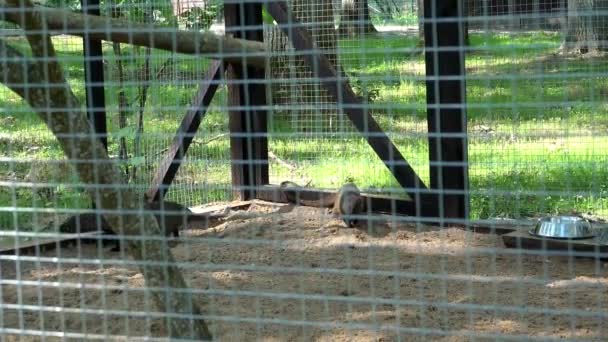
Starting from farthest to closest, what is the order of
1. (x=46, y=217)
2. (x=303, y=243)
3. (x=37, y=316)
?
(x=46, y=217) → (x=303, y=243) → (x=37, y=316)

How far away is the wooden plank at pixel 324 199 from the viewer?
263 inches

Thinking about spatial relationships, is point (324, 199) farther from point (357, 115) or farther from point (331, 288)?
point (331, 288)

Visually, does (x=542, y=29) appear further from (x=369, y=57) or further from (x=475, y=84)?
(x=475, y=84)

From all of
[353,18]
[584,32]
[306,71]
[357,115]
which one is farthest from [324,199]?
[584,32]

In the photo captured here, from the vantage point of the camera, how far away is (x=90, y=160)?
3.44m

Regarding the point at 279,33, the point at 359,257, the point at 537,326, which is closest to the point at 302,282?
the point at 359,257

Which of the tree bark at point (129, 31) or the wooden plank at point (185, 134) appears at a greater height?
the tree bark at point (129, 31)

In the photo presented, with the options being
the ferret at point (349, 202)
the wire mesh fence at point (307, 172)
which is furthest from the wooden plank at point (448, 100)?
the ferret at point (349, 202)

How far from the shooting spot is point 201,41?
13.7 ft

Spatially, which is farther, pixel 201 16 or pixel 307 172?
pixel 307 172

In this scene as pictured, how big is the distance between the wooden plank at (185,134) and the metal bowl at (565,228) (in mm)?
2549

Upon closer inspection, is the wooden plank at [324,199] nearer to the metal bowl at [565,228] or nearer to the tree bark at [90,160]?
the metal bowl at [565,228]

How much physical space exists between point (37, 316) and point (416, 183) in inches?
95.2

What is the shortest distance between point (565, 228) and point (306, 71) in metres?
2.45
